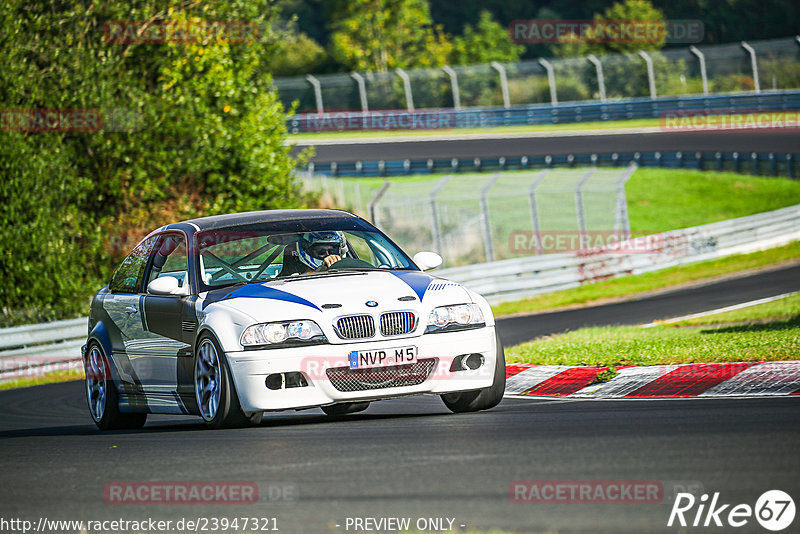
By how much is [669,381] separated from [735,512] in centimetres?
461

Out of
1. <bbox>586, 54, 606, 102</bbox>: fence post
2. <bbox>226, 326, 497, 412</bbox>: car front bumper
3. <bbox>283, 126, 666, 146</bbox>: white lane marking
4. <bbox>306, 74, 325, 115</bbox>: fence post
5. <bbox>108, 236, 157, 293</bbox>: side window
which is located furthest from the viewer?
<bbox>306, 74, 325, 115</bbox>: fence post

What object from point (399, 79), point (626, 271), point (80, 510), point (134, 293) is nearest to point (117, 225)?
point (626, 271)

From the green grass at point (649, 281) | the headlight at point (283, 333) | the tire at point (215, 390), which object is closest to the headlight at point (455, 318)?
the headlight at point (283, 333)

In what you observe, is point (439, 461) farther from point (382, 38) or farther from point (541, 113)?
point (382, 38)

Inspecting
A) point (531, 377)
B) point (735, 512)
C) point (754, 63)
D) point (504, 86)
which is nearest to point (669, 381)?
point (531, 377)

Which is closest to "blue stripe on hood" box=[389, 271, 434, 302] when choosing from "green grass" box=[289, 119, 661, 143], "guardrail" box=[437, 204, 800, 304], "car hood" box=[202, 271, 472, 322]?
"car hood" box=[202, 271, 472, 322]

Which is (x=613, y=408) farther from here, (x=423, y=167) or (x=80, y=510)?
(x=423, y=167)

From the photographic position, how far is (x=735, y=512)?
15.2 ft

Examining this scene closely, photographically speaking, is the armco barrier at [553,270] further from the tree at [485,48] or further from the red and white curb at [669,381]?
the tree at [485,48]

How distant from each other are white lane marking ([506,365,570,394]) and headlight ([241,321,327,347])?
293cm

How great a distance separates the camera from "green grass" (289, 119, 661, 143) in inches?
1911

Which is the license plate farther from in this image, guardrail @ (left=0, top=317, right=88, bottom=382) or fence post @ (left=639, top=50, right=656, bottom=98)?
fence post @ (left=639, top=50, right=656, bottom=98)

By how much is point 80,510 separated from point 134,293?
4.29 meters

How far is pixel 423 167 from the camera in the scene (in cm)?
4297
